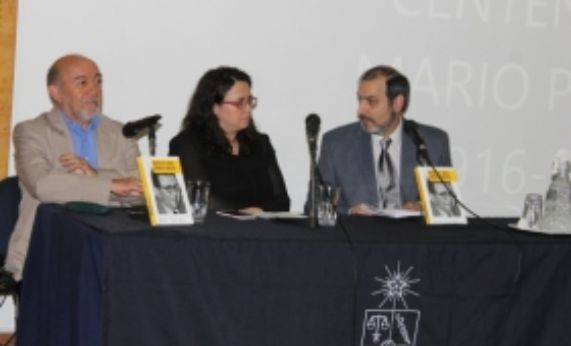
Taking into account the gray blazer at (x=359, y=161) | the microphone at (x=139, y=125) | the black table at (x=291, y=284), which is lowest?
the black table at (x=291, y=284)

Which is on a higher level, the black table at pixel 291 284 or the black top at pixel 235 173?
the black top at pixel 235 173

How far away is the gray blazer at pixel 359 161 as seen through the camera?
431 centimetres

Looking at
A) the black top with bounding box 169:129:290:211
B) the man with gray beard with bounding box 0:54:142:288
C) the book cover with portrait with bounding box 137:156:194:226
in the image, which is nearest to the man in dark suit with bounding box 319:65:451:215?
the black top with bounding box 169:129:290:211

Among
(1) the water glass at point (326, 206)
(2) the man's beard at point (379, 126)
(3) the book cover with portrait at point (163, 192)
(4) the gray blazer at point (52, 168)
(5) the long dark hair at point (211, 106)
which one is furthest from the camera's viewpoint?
(2) the man's beard at point (379, 126)

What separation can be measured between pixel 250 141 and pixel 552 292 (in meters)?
1.64

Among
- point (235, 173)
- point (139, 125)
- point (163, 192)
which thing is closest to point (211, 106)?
point (235, 173)

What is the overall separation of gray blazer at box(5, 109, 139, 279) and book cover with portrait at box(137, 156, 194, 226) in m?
0.57

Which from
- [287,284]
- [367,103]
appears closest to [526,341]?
[287,284]

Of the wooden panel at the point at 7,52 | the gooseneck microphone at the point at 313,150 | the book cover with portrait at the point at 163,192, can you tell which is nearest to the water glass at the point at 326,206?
the gooseneck microphone at the point at 313,150

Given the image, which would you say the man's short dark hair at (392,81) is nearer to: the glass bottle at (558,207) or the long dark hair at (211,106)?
the long dark hair at (211,106)

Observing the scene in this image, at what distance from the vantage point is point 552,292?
331cm

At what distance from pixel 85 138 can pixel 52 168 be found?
25 centimetres

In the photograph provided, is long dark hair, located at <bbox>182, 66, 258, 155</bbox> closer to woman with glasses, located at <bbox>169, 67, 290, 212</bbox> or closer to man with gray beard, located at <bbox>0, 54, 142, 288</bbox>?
woman with glasses, located at <bbox>169, 67, 290, 212</bbox>

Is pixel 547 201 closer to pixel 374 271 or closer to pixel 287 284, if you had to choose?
pixel 374 271
